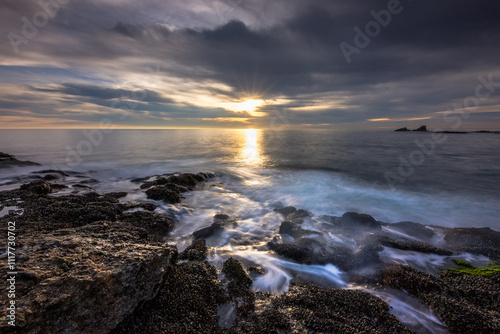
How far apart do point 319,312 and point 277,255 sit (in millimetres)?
2732

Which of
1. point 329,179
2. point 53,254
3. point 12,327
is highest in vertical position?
point 53,254

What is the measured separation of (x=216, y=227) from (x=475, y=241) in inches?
384

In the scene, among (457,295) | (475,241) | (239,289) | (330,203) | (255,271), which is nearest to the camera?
(457,295)

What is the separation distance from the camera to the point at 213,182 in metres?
17.8

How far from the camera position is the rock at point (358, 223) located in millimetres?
8984

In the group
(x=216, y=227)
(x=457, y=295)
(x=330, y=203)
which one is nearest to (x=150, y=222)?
(x=216, y=227)

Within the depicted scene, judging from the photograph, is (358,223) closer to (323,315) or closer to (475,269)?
(475,269)

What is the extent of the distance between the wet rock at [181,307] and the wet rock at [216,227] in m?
2.82

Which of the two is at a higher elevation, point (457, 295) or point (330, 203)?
point (457, 295)

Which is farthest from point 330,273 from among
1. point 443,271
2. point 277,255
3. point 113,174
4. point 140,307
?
point 113,174

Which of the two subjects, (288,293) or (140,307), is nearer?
(140,307)

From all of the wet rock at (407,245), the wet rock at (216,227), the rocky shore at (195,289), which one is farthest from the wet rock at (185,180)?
the wet rock at (407,245)

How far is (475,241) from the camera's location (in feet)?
24.3

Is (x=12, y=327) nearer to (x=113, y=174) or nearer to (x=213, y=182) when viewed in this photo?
(x=213, y=182)
